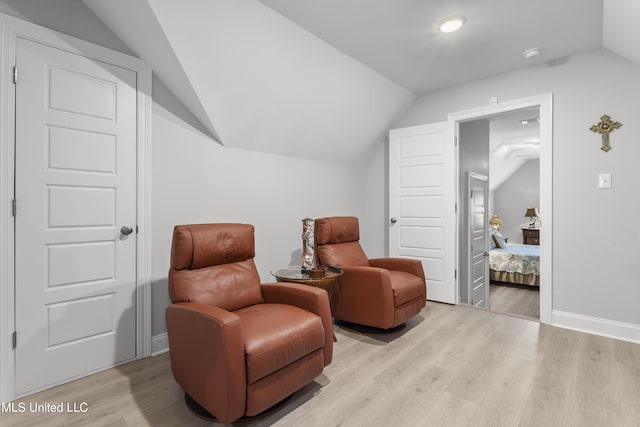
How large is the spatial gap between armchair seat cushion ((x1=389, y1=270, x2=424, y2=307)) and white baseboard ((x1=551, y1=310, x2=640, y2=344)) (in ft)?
4.35

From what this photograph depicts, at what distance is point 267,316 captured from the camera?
71.9 inches

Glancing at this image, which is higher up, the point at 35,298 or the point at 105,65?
the point at 105,65

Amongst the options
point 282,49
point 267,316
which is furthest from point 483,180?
point 267,316

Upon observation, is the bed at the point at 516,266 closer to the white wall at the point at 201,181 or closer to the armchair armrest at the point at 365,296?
the white wall at the point at 201,181

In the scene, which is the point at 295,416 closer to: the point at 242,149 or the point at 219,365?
the point at 219,365

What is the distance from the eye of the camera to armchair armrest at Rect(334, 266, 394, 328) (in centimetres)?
255

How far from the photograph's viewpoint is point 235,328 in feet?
4.76

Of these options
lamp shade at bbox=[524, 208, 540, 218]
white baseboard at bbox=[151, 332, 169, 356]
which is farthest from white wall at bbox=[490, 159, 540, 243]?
white baseboard at bbox=[151, 332, 169, 356]

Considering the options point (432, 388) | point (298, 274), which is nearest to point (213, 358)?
point (298, 274)

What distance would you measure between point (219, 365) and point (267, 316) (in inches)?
16.6

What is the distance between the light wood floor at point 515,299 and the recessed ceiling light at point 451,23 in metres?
3.29

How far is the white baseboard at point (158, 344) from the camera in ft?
7.80

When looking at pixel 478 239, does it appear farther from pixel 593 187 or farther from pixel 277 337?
pixel 277 337

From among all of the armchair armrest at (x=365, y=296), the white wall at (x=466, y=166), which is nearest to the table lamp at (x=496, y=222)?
the white wall at (x=466, y=166)
